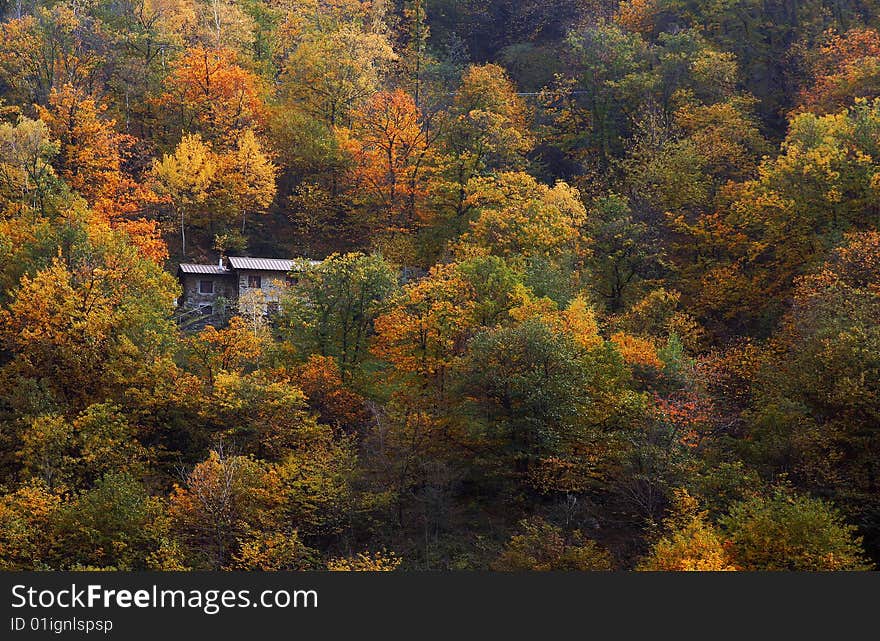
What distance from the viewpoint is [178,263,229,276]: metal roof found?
64.8 metres

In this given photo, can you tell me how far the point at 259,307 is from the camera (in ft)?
203

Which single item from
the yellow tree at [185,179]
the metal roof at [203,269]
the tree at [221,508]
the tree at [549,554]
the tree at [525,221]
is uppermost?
the yellow tree at [185,179]

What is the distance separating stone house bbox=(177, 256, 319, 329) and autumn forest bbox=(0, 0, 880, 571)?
194 centimetres

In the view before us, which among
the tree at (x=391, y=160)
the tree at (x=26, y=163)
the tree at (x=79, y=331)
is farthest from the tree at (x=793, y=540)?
the tree at (x=26, y=163)

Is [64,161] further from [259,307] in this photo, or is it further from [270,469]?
[270,469]

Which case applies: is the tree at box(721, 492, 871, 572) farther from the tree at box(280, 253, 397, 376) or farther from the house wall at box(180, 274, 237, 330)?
the house wall at box(180, 274, 237, 330)

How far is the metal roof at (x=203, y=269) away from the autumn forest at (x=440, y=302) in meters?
1.70

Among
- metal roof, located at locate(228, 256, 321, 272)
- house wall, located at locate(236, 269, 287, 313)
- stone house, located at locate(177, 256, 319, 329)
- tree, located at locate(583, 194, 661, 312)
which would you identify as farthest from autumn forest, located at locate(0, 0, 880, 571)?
metal roof, located at locate(228, 256, 321, 272)

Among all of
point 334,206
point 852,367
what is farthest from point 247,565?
point 334,206

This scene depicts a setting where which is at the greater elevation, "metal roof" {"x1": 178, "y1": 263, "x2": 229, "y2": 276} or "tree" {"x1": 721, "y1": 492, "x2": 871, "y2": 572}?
"metal roof" {"x1": 178, "y1": 263, "x2": 229, "y2": 276}

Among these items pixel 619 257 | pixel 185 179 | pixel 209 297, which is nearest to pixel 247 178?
pixel 185 179

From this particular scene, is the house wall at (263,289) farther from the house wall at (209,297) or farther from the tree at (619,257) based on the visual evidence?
the tree at (619,257)

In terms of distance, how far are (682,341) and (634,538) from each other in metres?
17.1

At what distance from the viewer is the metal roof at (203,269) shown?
6479 cm
